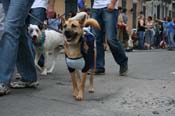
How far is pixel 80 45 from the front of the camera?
19.6 ft

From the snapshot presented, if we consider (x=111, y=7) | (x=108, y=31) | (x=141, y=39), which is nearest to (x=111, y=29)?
(x=108, y=31)

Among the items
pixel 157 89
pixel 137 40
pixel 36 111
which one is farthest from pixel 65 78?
pixel 137 40

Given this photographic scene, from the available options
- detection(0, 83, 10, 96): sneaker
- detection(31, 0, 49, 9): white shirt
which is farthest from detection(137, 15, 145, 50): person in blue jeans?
detection(0, 83, 10, 96): sneaker

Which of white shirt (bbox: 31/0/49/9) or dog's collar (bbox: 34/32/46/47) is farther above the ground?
white shirt (bbox: 31/0/49/9)

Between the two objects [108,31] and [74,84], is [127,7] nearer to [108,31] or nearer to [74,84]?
[108,31]

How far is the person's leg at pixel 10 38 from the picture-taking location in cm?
598

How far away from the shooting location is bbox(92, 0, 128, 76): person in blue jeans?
8055 millimetres

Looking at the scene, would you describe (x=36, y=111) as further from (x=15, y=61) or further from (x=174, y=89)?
(x=174, y=89)

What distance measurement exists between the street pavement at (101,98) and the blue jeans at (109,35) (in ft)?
1.12

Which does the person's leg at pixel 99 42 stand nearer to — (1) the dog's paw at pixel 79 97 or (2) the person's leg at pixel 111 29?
(2) the person's leg at pixel 111 29

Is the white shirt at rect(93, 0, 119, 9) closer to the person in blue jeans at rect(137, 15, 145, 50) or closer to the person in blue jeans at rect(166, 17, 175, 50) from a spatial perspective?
the person in blue jeans at rect(137, 15, 145, 50)

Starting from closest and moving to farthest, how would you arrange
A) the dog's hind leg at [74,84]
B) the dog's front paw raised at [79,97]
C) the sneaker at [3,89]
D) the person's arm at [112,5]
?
the sneaker at [3,89] < the dog's front paw raised at [79,97] < the dog's hind leg at [74,84] < the person's arm at [112,5]

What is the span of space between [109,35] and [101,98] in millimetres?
2058

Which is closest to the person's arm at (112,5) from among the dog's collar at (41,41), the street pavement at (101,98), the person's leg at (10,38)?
the street pavement at (101,98)
